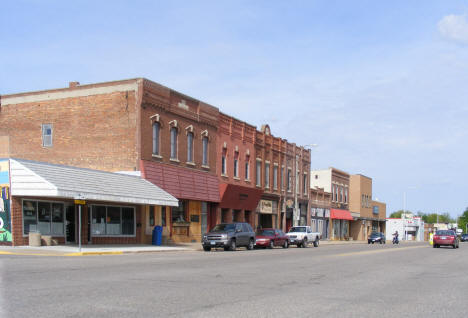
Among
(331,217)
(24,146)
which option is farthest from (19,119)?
(331,217)

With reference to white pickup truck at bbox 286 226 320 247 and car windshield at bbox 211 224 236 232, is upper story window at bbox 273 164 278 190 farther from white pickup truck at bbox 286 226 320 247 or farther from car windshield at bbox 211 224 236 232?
car windshield at bbox 211 224 236 232

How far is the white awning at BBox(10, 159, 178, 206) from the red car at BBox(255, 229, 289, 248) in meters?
7.18

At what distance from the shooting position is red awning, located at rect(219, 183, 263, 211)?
43.9m

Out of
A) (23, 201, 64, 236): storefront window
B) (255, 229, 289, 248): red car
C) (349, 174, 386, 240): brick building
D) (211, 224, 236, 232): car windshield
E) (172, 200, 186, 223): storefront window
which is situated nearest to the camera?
(23, 201, 64, 236): storefront window

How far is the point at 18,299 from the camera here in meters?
9.86

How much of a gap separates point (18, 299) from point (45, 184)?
Answer: 17258mm

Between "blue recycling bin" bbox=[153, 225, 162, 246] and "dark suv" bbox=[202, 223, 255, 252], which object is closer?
"dark suv" bbox=[202, 223, 255, 252]

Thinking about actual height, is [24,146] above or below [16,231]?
above

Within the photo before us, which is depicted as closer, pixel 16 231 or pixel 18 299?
pixel 18 299

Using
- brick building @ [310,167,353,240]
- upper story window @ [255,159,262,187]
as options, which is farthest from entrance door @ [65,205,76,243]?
brick building @ [310,167,353,240]

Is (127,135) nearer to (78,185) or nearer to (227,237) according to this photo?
(78,185)

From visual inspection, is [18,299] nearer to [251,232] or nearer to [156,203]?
[156,203]

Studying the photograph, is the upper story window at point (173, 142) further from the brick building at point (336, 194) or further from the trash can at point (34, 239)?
the brick building at point (336, 194)

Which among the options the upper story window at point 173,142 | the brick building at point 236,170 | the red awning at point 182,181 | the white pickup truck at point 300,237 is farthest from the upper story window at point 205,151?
the white pickup truck at point 300,237
